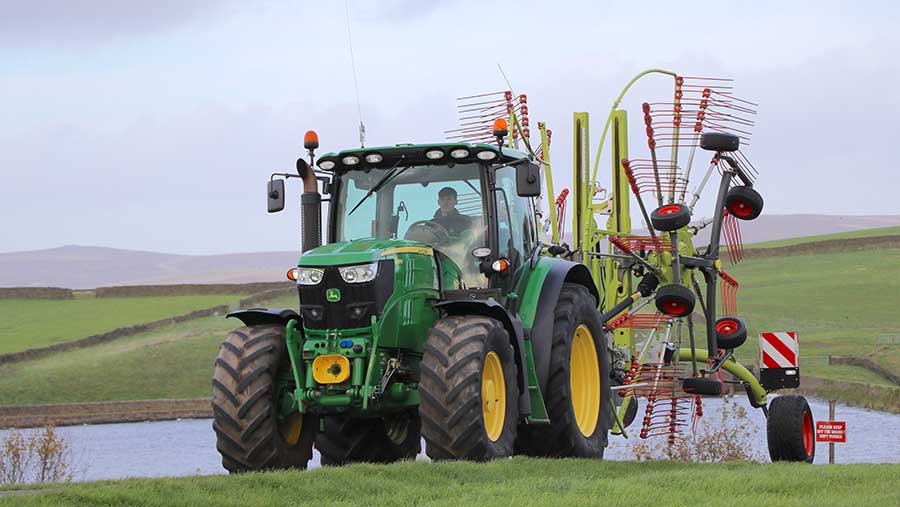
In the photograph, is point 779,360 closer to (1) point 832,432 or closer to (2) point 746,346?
(1) point 832,432

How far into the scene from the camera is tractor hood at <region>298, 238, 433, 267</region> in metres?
12.0

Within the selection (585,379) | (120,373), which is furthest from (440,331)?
(120,373)

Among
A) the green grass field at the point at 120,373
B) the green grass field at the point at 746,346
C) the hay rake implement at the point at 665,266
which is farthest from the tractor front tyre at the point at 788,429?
the green grass field at the point at 120,373

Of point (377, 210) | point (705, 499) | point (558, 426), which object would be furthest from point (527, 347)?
point (705, 499)

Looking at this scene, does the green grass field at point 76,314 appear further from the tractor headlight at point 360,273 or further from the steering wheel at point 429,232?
the tractor headlight at point 360,273

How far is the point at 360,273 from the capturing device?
468 inches

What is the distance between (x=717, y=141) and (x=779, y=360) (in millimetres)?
3205

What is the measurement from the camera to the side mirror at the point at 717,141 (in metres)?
16.0

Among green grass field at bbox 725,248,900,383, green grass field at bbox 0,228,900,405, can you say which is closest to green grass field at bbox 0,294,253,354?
green grass field at bbox 0,228,900,405

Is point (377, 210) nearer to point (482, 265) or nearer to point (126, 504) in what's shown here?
point (482, 265)

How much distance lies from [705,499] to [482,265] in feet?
12.7

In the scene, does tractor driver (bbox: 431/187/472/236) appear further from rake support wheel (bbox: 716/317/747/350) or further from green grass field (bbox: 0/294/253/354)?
green grass field (bbox: 0/294/253/354)

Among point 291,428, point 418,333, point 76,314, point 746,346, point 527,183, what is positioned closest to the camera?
point 418,333

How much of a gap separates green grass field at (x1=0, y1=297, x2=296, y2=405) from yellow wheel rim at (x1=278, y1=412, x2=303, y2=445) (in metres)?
42.9
